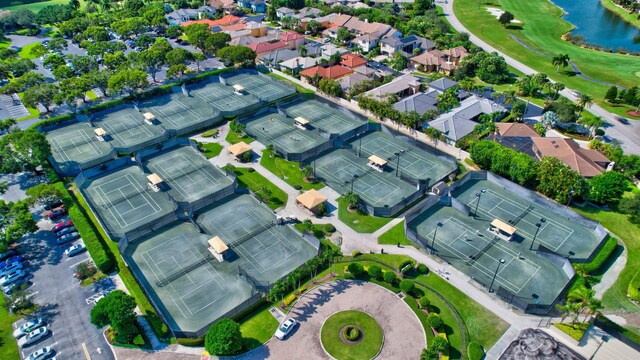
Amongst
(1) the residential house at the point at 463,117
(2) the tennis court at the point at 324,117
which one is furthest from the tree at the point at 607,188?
(2) the tennis court at the point at 324,117

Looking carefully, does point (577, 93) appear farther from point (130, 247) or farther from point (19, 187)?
point (19, 187)

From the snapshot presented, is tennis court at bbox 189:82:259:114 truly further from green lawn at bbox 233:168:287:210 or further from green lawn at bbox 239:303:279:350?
green lawn at bbox 239:303:279:350

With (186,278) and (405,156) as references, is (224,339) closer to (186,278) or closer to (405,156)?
(186,278)

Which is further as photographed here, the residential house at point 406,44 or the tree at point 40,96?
the residential house at point 406,44

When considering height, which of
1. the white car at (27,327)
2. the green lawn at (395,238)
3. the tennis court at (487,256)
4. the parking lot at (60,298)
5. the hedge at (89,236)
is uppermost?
the hedge at (89,236)

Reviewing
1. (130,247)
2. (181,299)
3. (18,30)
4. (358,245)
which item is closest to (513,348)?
(358,245)

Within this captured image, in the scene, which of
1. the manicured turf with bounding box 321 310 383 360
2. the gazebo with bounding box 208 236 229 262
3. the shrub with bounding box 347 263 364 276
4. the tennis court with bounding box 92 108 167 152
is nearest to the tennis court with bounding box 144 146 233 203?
the tennis court with bounding box 92 108 167 152

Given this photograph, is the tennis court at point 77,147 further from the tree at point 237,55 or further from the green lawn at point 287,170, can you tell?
the tree at point 237,55

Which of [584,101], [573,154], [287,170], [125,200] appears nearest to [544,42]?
[584,101]
